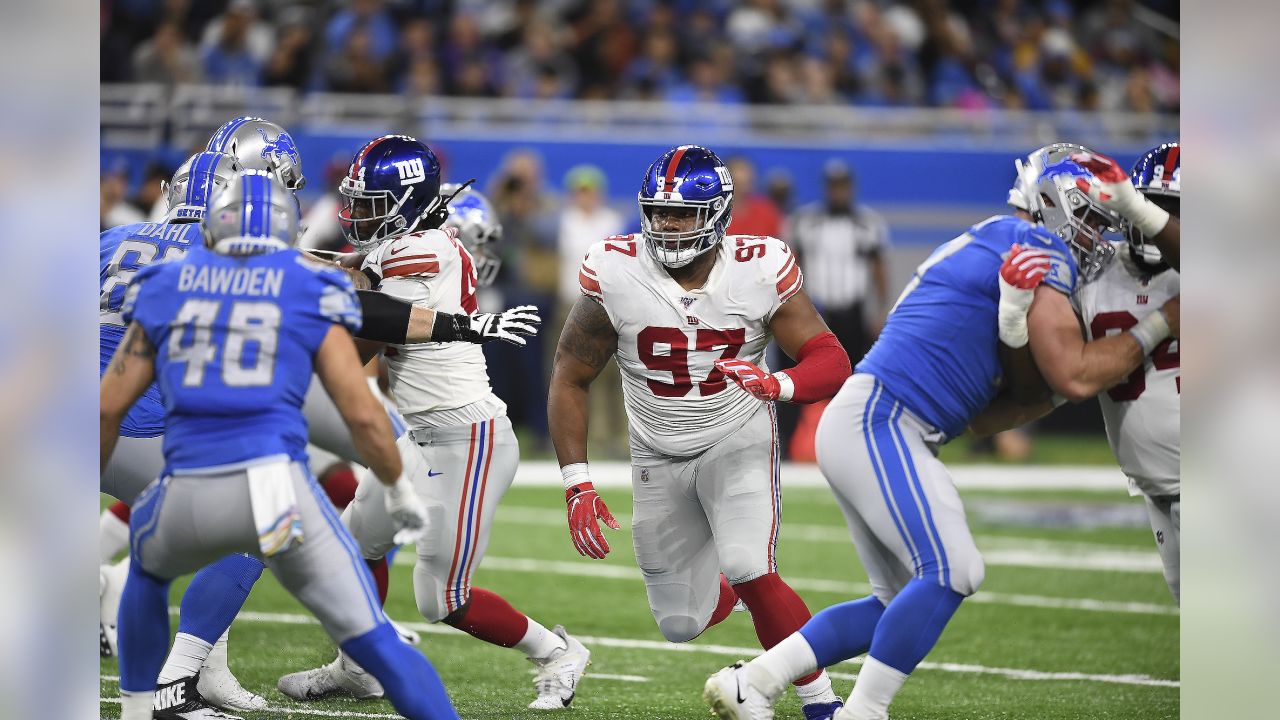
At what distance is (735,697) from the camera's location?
4.39 metres

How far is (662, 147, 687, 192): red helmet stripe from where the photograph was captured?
192 inches

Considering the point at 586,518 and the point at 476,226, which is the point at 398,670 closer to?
the point at 586,518

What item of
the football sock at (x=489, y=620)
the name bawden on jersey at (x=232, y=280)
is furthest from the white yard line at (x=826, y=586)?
the name bawden on jersey at (x=232, y=280)

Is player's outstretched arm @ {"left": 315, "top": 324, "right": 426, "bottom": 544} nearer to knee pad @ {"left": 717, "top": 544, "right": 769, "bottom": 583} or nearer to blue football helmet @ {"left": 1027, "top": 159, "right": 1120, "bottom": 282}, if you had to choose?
knee pad @ {"left": 717, "top": 544, "right": 769, "bottom": 583}

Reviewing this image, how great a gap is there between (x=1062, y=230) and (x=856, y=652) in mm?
1427

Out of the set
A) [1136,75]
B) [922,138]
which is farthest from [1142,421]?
[1136,75]

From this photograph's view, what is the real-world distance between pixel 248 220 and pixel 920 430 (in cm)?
198

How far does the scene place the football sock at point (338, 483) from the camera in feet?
21.4

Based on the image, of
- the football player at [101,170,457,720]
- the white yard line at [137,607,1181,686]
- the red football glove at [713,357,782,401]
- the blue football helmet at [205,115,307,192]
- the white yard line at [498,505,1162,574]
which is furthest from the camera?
the white yard line at [498,505,1162,574]

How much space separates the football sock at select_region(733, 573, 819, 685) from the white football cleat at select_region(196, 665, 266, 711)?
5.58 feet

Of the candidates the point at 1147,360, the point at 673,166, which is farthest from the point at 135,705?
the point at 1147,360

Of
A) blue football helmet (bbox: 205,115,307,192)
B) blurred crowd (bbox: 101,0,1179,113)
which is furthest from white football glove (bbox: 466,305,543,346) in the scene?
blurred crowd (bbox: 101,0,1179,113)
